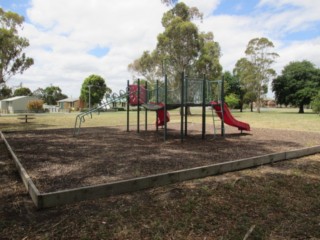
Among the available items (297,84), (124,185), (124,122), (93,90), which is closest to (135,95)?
(124,122)

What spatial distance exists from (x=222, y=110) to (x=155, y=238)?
27.6ft

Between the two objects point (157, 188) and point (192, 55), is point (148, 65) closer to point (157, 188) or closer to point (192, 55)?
point (192, 55)

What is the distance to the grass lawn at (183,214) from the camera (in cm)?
305

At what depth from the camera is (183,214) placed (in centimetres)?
351

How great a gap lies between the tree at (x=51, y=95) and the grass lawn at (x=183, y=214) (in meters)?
81.6

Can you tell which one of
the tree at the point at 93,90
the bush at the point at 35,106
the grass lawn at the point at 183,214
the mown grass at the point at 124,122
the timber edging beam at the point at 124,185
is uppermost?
the tree at the point at 93,90

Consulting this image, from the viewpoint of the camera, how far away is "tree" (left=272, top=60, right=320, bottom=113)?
43.1 meters

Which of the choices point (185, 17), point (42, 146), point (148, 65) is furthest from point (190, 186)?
point (148, 65)

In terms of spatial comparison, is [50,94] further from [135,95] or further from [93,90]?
[135,95]

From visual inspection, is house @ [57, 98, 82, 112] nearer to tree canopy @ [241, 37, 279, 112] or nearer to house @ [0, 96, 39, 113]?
house @ [0, 96, 39, 113]

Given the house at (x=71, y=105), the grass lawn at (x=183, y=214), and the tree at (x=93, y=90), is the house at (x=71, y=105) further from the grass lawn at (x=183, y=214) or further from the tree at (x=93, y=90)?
the grass lawn at (x=183, y=214)

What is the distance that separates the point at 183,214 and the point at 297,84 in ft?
154

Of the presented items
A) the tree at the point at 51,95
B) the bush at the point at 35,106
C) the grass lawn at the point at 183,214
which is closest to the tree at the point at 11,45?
the grass lawn at the point at 183,214

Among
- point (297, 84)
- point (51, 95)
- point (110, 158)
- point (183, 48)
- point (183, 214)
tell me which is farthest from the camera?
point (51, 95)
